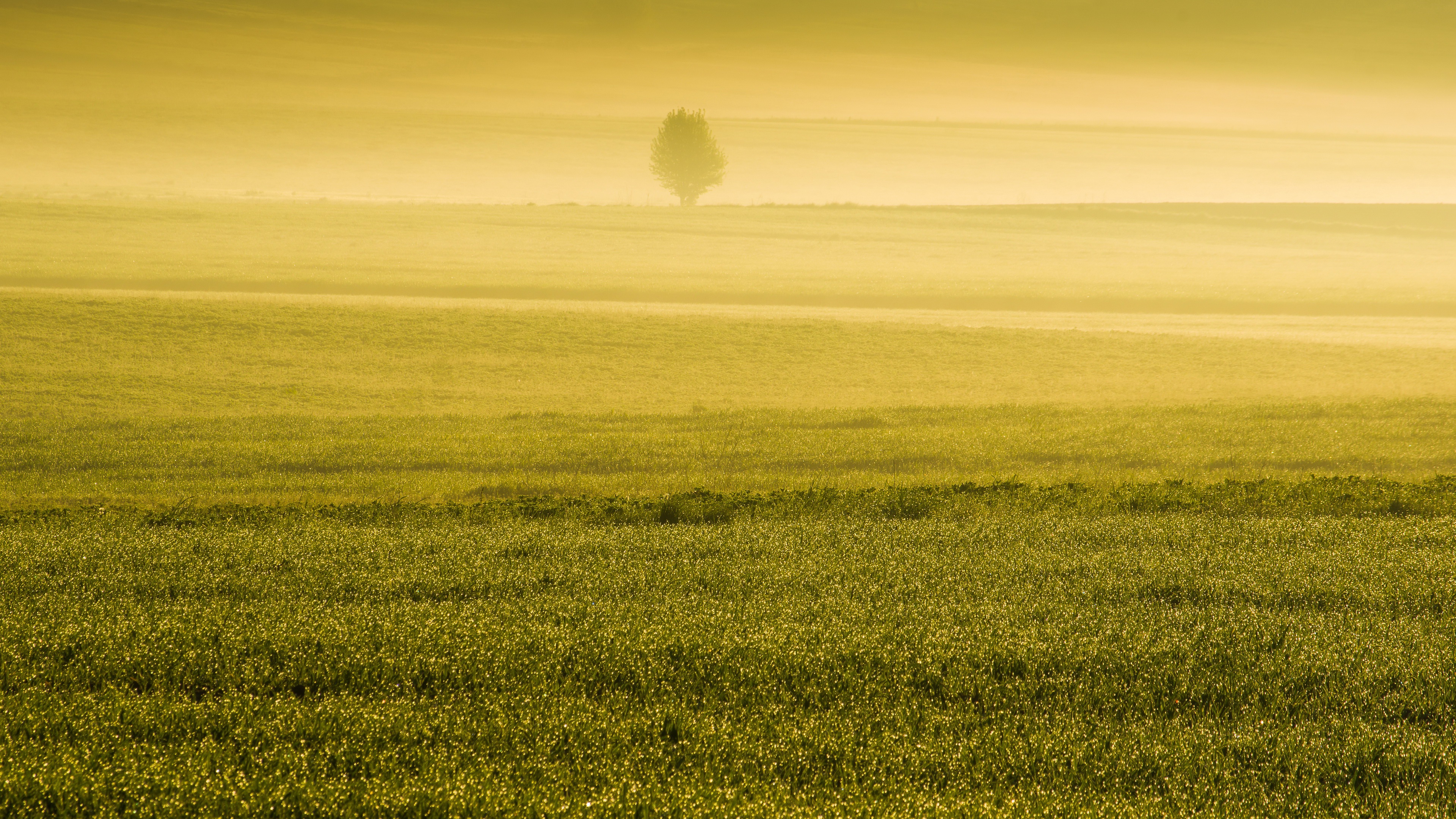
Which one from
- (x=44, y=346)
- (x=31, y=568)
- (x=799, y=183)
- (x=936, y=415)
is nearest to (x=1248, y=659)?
(x=31, y=568)

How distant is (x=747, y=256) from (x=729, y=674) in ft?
173

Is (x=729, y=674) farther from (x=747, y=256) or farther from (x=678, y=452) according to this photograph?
(x=747, y=256)

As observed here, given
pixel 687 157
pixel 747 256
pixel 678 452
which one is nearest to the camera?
pixel 678 452

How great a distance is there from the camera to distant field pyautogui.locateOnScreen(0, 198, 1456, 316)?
45.2 metres

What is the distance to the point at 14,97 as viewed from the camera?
148750 mm

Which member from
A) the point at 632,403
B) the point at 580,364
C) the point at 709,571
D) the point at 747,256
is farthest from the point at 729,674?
the point at 747,256

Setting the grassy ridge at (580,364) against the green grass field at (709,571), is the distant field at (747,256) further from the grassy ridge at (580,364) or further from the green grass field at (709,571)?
the green grass field at (709,571)

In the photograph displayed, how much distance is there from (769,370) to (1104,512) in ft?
53.5

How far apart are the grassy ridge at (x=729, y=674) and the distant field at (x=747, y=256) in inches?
1351

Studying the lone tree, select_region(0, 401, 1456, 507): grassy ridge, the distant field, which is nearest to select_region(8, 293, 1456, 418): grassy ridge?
select_region(0, 401, 1456, 507): grassy ridge

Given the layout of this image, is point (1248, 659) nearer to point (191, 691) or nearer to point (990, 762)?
point (990, 762)

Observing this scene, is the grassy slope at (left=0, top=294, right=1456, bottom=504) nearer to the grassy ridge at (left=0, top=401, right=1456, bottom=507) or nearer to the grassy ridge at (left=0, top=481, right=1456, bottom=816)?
the grassy ridge at (left=0, top=401, right=1456, bottom=507)

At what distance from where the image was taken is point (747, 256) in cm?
5875

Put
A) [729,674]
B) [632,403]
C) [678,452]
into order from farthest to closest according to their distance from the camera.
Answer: [632,403] < [678,452] < [729,674]
